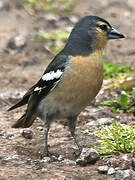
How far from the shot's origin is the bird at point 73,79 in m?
4.85

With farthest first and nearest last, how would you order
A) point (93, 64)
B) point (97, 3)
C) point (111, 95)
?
1. point (97, 3)
2. point (111, 95)
3. point (93, 64)

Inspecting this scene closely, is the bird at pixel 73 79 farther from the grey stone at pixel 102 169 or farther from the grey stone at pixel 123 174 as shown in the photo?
the grey stone at pixel 123 174

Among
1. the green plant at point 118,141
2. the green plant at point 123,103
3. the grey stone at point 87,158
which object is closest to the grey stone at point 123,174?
the grey stone at point 87,158

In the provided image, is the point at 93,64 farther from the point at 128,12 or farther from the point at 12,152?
the point at 128,12

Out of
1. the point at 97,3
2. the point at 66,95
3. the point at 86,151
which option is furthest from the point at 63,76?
the point at 97,3

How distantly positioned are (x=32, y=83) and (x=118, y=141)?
3.12m

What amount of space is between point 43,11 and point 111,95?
14.3ft

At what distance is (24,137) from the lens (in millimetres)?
5574

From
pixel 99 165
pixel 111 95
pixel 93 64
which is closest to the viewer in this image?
pixel 99 165

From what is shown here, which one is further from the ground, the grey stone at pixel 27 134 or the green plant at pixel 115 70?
the green plant at pixel 115 70

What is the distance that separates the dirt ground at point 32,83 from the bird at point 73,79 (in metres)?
0.25

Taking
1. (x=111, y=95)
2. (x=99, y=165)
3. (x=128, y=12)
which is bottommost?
(x=99, y=165)

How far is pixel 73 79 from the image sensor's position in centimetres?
483

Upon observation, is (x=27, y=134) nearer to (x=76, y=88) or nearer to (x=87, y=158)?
(x=76, y=88)
